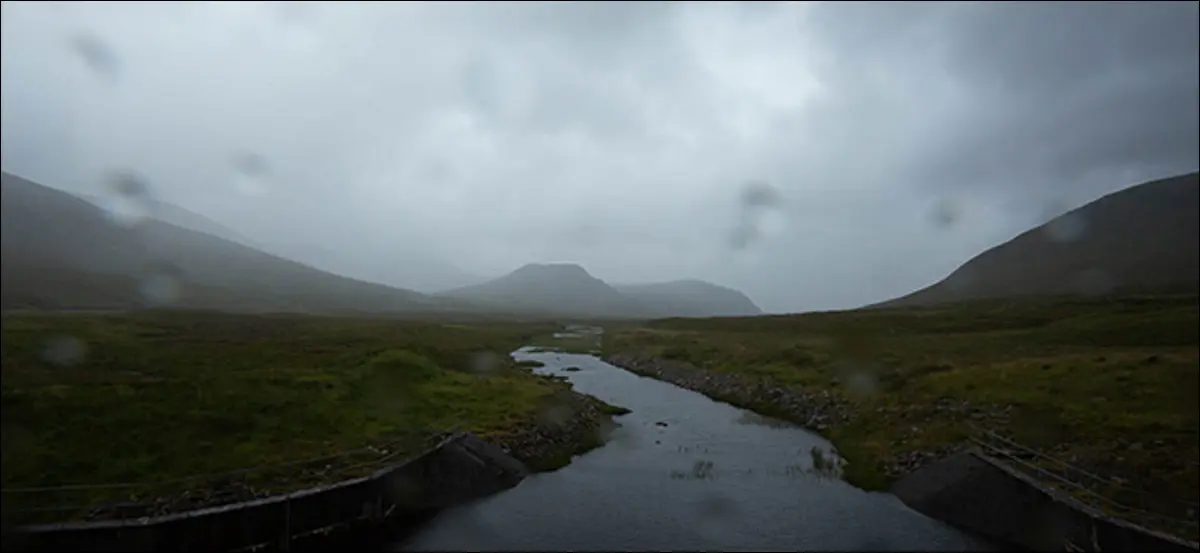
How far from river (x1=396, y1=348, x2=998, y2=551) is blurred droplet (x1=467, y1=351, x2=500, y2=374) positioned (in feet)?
87.8

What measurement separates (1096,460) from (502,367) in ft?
198

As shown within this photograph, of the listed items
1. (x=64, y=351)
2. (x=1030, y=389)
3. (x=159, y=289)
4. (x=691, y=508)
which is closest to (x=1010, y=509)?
(x=691, y=508)

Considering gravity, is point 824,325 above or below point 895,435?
above

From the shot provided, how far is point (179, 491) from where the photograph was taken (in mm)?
29156

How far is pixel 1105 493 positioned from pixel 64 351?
6272 centimetres

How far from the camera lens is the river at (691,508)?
30656 millimetres

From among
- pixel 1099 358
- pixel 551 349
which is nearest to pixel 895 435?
pixel 1099 358

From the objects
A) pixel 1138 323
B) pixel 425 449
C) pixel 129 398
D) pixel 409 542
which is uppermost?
pixel 1138 323

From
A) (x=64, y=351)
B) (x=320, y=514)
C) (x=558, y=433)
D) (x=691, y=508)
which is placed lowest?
(x=691, y=508)

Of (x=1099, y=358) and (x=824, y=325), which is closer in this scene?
(x=1099, y=358)

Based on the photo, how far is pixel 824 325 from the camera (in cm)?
14212

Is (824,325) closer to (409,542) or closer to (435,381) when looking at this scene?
(435,381)

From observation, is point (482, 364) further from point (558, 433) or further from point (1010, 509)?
point (1010, 509)

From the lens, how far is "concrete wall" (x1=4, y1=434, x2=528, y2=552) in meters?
24.7
